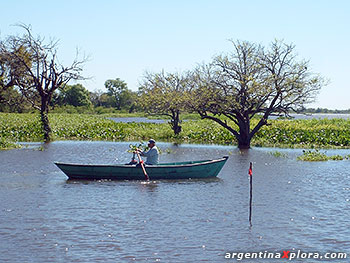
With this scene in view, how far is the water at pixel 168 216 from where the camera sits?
12.2 metres

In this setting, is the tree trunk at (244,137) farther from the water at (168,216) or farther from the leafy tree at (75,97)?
the leafy tree at (75,97)

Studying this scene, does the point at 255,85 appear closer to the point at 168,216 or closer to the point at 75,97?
the point at 168,216

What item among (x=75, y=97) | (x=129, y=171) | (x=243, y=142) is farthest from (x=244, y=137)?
(x=75, y=97)

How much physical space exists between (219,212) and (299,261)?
198 inches

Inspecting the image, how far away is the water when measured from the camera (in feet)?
40.1

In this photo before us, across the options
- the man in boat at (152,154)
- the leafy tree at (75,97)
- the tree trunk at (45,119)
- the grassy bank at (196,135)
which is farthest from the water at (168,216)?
the leafy tree at (75,97)

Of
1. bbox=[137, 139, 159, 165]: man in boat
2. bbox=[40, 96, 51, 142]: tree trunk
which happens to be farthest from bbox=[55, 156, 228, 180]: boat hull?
bbox=[40, 96, 51, 142]: tree trunk

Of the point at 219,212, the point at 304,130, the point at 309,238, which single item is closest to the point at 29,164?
the point at 219,212

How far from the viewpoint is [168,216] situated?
1569cm

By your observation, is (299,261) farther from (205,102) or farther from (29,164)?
(205,102)

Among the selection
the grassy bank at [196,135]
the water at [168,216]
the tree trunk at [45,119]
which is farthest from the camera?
the tree trunk at [45,119]

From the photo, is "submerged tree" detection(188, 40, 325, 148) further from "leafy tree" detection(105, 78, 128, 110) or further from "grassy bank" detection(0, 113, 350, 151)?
"leafy tree" detection(105, 78, 128, 110)

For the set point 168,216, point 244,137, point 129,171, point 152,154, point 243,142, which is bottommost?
point 168,216

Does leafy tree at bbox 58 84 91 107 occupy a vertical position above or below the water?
above
